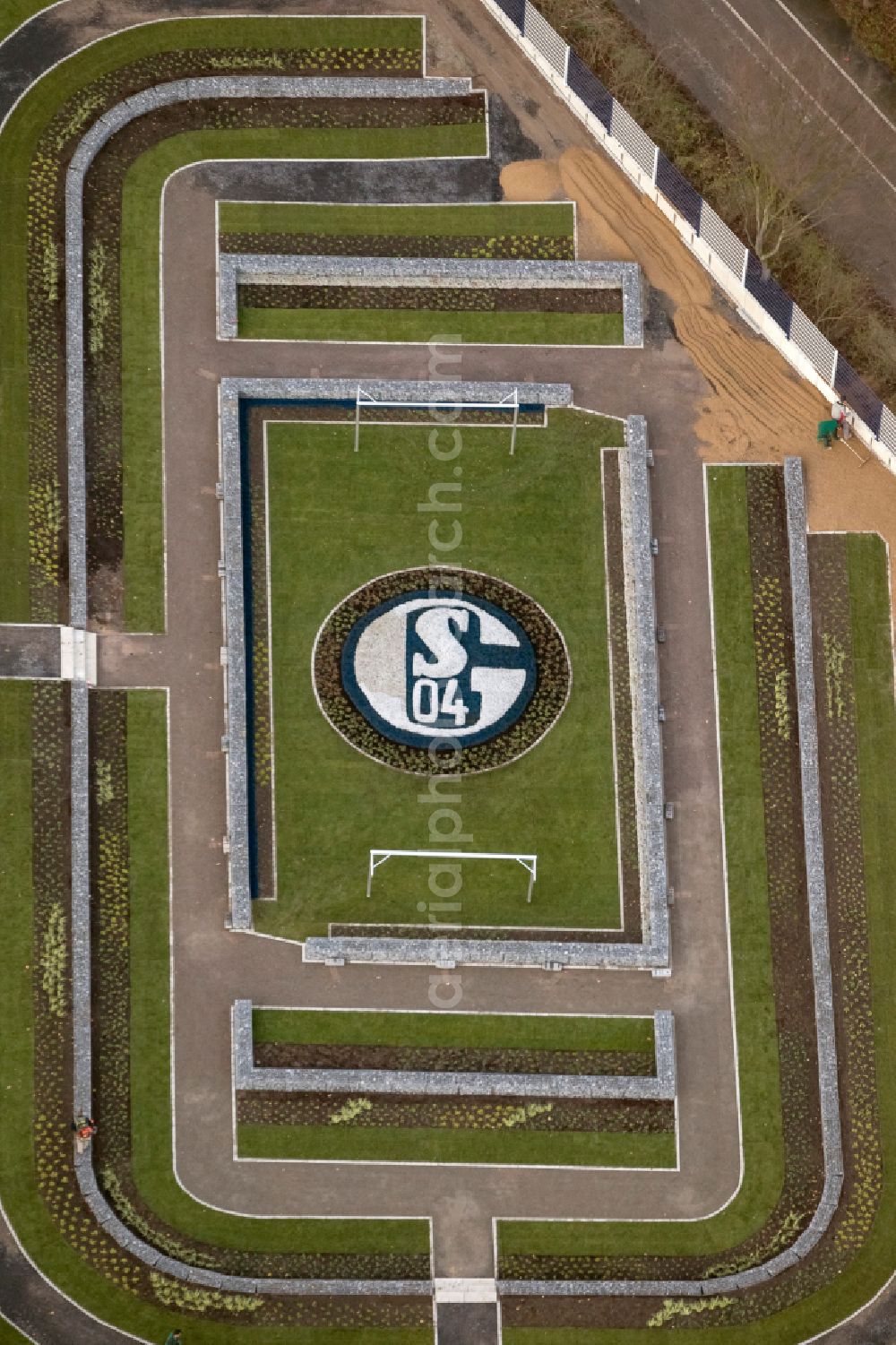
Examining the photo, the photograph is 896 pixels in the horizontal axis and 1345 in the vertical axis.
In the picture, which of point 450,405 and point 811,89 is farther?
point 811,89

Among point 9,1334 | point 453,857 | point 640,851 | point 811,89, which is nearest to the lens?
point 9,1334

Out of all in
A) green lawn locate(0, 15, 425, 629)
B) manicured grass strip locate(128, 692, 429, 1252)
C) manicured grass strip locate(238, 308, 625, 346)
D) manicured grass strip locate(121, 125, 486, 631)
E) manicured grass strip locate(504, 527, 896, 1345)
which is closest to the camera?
manicured grass strip locate(128, 692, 429, 1252)

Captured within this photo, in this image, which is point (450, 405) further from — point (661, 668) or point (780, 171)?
point (780, 171)

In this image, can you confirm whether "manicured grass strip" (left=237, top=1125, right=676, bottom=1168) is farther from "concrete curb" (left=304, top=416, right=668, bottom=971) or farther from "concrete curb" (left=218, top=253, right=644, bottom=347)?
"concrete curb" (left=218, top=253, right=644, bottom=347)

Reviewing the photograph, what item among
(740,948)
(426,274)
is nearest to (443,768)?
(740,948)

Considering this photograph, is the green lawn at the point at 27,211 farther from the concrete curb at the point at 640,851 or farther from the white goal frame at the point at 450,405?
the concrete curb at the point at 640,851

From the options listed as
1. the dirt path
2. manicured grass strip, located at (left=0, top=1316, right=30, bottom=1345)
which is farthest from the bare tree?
manicured grass strip, located at (left=0, top=1316, right=30, bottom=1345)
